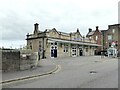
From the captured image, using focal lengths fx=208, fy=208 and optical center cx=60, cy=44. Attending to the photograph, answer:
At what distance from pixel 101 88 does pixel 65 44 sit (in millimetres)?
35692

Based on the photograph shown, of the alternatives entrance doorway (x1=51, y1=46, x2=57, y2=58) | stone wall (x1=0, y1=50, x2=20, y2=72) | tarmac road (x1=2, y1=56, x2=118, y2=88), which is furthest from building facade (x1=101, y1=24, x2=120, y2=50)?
stone wall (x1=0, y1=50, x2=20, y2=72)

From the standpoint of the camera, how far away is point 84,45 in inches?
2112

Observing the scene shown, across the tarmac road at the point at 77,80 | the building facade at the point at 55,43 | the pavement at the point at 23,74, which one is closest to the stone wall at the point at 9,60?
the pavement at the point at 23,74

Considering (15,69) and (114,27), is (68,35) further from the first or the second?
(15,69)

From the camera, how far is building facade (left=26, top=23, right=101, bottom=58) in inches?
1610

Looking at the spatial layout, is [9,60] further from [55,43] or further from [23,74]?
[55,43]

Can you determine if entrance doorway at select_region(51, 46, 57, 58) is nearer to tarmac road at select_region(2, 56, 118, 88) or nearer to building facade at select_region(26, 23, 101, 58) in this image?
building facade at select_region(26, 23, 101, 58)

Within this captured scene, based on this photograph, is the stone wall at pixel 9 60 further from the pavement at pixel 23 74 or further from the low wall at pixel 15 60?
the pavement at pixel 23 74

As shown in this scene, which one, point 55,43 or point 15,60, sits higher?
point 55,43

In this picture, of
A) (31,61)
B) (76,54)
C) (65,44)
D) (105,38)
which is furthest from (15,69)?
(105,38)

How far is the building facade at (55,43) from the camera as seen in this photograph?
134 feet

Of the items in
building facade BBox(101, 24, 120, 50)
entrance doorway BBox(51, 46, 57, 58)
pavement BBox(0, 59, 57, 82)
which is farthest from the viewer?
building facade BBox(101, 24, 120, 50)

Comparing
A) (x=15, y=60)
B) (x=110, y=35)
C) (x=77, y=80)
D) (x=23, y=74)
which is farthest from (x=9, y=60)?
(x=110, y=35)

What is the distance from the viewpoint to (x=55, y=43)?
4303cm
